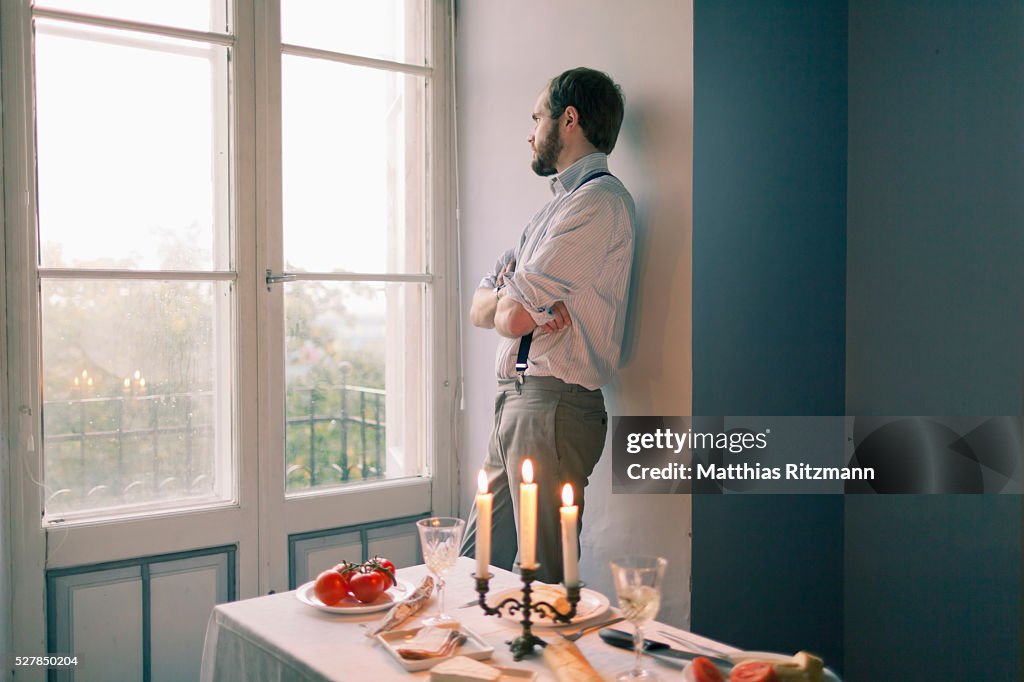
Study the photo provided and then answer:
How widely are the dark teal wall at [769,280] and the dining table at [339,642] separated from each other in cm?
86

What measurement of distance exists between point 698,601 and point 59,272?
80.3 inches

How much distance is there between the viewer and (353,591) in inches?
64.9

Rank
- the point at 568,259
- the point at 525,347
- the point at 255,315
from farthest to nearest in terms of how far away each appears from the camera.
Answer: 1. the point at 255,315
2. the point at 525,347
3. the point at 568,259

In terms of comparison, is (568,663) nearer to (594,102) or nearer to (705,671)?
(705,671)

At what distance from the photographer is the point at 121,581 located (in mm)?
2623

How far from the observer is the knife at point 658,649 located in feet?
4.24

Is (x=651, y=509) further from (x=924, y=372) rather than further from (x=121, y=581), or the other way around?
(x=121, y=581)

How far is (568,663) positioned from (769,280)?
4.71ft

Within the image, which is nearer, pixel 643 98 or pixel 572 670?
pixel 572 670

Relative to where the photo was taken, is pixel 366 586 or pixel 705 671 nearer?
pixel 705 671

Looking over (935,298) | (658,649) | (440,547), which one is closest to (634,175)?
(935,298)

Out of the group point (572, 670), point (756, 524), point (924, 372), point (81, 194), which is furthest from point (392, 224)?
point (572, 670)

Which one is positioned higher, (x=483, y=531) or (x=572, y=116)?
(x=572, y=116)

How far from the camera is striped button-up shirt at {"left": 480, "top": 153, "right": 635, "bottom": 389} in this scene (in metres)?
2.24
